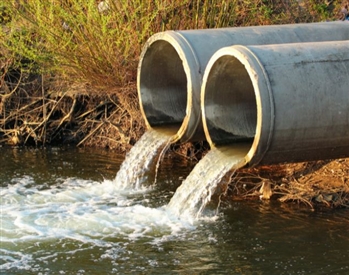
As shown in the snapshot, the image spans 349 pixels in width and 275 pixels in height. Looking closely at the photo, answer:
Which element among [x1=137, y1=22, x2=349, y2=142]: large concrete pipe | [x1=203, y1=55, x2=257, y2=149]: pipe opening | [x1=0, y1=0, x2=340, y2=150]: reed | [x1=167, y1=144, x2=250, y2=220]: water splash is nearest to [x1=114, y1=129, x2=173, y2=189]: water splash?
[x1=137, y1=22, x2=349, y2=142]: large concrete pipe

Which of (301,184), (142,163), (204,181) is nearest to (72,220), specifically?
(204,181)

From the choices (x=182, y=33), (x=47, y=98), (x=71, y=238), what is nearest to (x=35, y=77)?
(x=47, y=98)

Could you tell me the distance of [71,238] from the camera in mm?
8867

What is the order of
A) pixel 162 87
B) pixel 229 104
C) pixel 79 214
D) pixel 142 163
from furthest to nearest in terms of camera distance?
pixel 162 87 < pixel 142 163 < pixel 229 104 < pixel 79 214

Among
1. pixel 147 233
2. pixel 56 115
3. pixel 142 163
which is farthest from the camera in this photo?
pixel 56 115

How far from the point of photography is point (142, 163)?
11.2m

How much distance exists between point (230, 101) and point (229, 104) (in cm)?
4

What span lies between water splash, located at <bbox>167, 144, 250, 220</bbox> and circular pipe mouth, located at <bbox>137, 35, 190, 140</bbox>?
1531 millimetres

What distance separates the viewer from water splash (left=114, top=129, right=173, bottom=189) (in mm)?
11102

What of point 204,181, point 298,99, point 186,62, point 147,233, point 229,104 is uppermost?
point 186,62

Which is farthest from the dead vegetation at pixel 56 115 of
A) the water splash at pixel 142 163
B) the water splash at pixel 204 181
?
the water splash at pixel 204 181

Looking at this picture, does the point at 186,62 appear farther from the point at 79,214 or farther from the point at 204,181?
the point at 79,214

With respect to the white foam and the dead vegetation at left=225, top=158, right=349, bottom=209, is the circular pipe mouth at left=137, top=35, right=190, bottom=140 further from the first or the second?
the dead vegetation at left=225, top=158, right=349, bottom=209

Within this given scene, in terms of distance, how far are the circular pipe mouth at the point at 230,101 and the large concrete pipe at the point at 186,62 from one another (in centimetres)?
37
